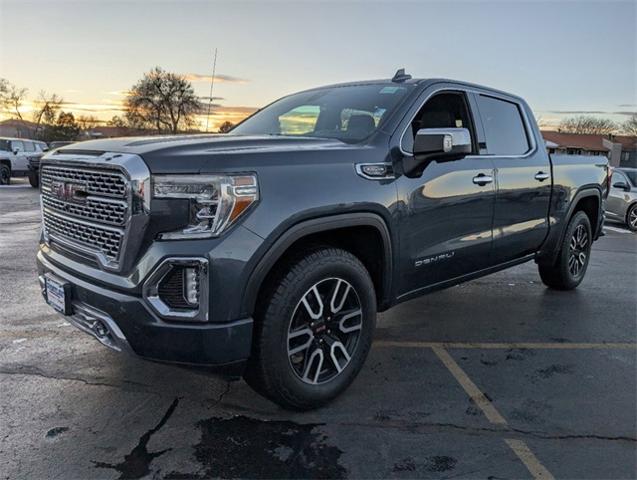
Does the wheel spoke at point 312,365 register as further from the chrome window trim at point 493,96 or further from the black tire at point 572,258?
the black tire at point 572,258

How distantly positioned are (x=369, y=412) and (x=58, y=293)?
6.49 feet

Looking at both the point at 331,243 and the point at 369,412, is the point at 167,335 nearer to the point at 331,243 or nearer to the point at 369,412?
the point at 331,243

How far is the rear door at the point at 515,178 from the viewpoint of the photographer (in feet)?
15.3

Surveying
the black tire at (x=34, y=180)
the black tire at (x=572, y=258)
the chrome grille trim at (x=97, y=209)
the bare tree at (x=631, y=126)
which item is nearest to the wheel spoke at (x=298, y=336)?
the chrome grille trim at (x=97, y=209)

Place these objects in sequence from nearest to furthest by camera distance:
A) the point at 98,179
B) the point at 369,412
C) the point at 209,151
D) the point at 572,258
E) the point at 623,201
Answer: the point at 209,151, the point at 98,179, the point at 369,412, the point at 572,258, the point at 623,201

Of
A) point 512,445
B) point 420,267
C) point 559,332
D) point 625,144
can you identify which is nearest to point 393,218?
point 420,267

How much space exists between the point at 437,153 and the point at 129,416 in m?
2.53

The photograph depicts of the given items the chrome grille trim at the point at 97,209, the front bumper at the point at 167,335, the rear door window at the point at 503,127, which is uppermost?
the rear door window at the point at 503,127

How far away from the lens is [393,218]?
354 centimetres

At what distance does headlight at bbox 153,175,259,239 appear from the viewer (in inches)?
106

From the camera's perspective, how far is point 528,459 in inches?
113

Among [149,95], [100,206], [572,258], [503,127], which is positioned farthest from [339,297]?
[149,95]

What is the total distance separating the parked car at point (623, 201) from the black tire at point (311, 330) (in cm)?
1236

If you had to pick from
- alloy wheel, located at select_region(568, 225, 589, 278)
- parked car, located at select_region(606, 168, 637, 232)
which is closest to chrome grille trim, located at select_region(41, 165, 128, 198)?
alloy wheel, located at select_region(568, 225, 589, 278)
